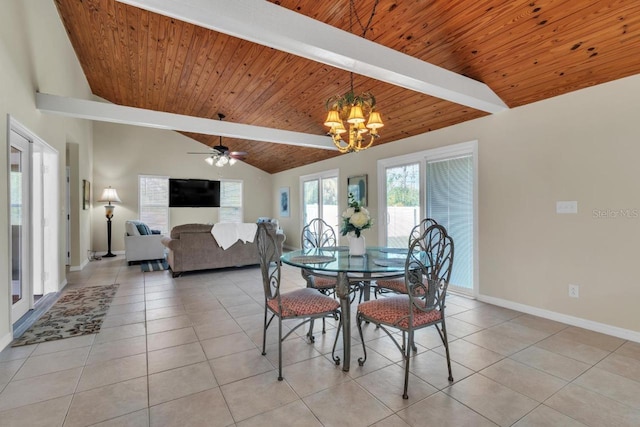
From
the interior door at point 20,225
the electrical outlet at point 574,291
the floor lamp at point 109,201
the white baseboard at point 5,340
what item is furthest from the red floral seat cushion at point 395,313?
the floor lamp at point 109,201

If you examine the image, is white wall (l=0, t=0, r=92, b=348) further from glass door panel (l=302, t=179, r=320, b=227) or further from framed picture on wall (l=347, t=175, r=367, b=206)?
glass door panel (l=302, t=179, r=320, b=227)

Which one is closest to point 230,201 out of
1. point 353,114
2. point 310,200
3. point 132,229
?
point 310,200

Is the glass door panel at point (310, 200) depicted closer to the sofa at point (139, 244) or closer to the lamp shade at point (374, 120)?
the sofa at point (139, 244)

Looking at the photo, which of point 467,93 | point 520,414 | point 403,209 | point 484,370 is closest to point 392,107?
point 467,93

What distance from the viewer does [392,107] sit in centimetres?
413

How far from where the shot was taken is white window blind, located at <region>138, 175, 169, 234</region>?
7914mm

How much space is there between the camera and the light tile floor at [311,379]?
1678mm

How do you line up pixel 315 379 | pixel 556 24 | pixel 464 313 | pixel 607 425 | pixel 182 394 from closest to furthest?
pixel 607 425, pixel 182 394, pixel 315 379, pixel 556 24, pixel 464 313

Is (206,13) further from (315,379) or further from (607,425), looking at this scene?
(607,425)

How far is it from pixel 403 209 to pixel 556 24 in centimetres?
292

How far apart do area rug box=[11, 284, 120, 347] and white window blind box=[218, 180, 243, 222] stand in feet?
15.9

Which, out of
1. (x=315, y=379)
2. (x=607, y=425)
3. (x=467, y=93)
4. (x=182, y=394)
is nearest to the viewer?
(x=607, y=425)

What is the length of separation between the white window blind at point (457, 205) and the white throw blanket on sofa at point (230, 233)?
3137 mm

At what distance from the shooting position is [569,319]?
2.97 metres
